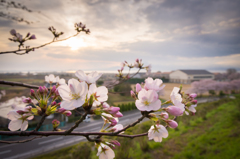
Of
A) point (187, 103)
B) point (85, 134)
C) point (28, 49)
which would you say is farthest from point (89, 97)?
point (28, 49)

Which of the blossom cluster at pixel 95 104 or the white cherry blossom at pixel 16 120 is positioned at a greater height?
the blossom cluster at pixel 95 104

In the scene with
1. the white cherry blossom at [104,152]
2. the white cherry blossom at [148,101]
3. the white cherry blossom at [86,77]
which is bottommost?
the white cherry blossom at [104,152]

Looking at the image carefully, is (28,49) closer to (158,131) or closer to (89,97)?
(89,97)

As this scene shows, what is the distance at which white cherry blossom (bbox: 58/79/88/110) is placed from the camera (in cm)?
41

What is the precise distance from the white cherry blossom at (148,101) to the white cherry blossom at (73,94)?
0.23m

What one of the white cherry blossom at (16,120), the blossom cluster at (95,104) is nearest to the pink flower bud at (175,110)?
the blossom cluster at (95,104)

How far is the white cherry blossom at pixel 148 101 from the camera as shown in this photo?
0.45 metres

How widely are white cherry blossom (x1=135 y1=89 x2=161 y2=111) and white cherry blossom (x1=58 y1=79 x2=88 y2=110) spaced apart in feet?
0.74

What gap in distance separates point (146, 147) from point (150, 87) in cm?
371

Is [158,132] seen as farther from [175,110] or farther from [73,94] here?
[73,94]

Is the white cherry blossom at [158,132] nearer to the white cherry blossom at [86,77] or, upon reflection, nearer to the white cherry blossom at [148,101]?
the white cherry blossom at [148,101]

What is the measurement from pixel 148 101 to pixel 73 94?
31cm

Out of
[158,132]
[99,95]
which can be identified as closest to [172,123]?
[158,132]

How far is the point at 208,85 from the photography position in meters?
8.73
